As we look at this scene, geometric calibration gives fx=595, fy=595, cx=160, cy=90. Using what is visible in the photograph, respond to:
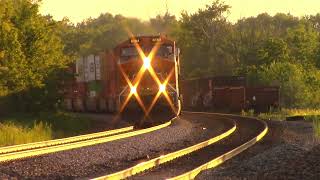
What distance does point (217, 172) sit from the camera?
1211 centimetres

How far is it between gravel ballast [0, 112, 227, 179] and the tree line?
46.4ft

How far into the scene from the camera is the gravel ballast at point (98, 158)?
12305 mm

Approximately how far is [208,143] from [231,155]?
3189 mm

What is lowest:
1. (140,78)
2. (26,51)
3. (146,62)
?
(140,78)

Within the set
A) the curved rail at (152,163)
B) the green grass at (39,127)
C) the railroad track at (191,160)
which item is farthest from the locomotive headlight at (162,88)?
the curved rail at (152,163)

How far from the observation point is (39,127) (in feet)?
86.8

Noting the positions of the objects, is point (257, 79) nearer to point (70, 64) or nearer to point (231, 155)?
point (70, 64)

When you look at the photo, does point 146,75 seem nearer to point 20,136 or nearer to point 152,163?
point 20,136

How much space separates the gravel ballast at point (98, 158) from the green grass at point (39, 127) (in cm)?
518

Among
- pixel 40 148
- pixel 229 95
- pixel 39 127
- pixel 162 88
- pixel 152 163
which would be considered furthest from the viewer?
pixel 229 95

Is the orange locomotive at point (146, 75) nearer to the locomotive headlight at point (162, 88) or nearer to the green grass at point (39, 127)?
the locomotive headlight at point (162, 88)

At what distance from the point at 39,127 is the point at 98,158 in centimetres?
→ 1229

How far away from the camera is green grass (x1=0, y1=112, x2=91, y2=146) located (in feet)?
74.7

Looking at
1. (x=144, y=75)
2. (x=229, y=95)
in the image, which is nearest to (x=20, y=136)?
(x=144, y=75)
